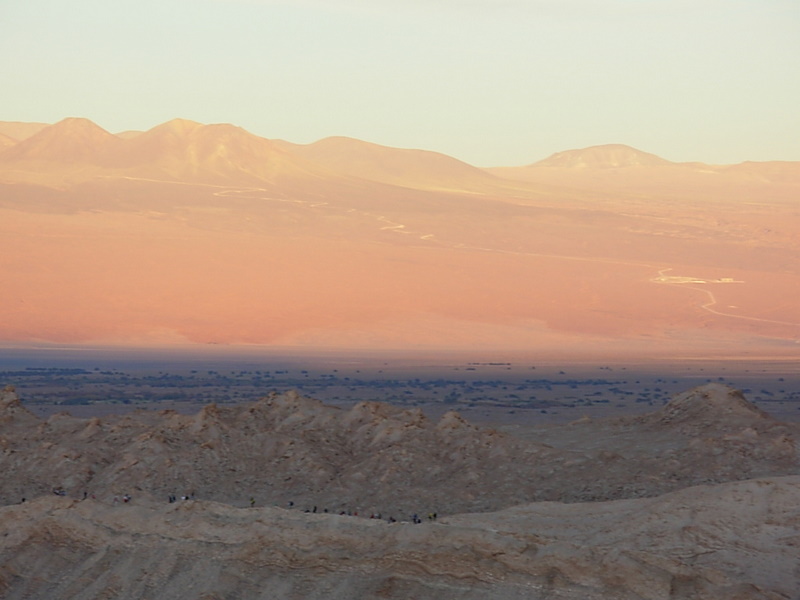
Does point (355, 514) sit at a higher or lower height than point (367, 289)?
higher

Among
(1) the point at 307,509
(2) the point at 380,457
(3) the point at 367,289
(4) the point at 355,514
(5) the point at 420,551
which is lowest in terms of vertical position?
(3) the point at 367,289

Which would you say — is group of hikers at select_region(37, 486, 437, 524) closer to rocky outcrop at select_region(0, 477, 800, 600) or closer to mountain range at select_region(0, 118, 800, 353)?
rocky outcrop at select_region(0, 477, 800, 600)

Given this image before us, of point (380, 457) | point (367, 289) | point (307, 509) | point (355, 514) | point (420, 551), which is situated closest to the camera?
point (420, 551)

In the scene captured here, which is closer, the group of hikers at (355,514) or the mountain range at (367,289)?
the group of hikers at (355,514)

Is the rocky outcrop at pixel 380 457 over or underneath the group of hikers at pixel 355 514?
over

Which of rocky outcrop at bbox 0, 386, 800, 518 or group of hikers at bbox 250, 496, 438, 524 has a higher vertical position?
rocky outcrop at bbox 0, 386, 800, 518

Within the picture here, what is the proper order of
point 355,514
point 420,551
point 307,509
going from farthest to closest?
point 307,509
point 355,514
point 420,551

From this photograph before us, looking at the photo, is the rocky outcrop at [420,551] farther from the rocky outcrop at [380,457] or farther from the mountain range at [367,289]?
the mountain range at [367,289]

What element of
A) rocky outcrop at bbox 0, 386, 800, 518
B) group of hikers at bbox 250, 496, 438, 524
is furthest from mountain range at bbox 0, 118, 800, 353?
group of hikers at bbox 250, 496, 438, 524

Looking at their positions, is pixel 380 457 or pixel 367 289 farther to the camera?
pixel 367 289

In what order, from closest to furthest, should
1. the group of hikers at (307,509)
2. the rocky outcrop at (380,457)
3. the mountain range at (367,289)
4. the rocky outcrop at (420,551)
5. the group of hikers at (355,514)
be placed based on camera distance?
the rocky outcrop at (420,551), the group of hikers at (355,514), the group of hikers at (307,509), the rocky outcrop at (380,457), the mountain range at (367,289)

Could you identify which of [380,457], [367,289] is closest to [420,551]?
[380,457]

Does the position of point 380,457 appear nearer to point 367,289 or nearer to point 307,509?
point 307,509

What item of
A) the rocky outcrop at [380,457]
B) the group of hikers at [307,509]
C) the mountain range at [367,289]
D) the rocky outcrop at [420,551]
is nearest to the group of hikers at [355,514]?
the group of hikers at [307,509]
